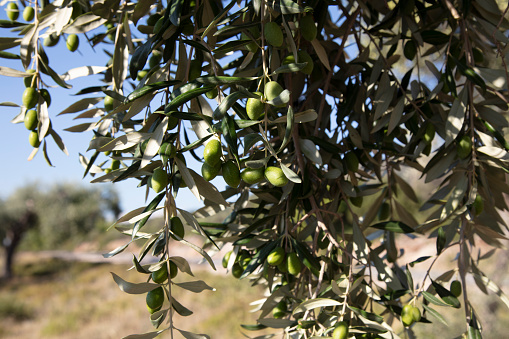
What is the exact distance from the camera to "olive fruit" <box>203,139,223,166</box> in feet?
1.40

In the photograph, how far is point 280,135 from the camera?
56 centimetres

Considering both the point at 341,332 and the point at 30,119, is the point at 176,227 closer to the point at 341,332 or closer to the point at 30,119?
the point at 341,332

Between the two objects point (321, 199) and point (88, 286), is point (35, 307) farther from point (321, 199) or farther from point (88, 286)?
point (321, 199)

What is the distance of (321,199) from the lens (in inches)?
27.4

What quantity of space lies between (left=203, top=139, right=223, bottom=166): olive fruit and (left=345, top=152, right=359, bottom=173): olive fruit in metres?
0.32

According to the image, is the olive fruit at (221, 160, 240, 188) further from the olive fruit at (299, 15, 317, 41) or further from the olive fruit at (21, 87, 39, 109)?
the olive fruit at (21, 87, 39, 109)

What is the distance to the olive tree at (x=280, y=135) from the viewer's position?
1.51 ft

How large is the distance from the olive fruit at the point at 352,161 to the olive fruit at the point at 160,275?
14.0 inches

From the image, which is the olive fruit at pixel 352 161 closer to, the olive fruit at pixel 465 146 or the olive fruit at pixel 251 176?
the olive fruit at pixel 465 146

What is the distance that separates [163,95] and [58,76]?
0.79 feet

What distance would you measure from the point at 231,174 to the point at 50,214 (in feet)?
46.8

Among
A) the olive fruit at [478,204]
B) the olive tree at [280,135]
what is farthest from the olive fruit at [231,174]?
the olive fruit at [478,204]

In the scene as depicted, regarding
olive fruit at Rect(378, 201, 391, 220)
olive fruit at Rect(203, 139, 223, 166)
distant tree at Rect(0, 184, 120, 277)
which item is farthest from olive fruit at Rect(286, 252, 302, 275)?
distant tree at Rect(0, 184, 120, 277)

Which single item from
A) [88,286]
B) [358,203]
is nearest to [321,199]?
[358,203]
